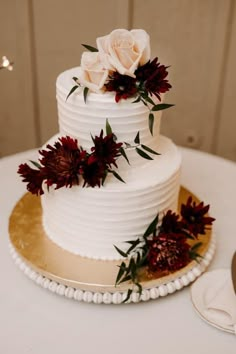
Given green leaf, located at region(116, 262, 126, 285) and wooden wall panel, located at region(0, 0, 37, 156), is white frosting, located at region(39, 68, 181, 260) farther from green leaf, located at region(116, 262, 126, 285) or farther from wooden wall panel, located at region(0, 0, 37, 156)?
wooden wall panel, located at region(0, 0, 37, 156)

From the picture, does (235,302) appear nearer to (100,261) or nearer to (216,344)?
→ (216,344)

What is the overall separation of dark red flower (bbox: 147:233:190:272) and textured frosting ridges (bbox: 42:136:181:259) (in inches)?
2.1

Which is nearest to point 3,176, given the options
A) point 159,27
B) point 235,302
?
point 235,302

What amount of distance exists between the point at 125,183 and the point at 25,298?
329mm

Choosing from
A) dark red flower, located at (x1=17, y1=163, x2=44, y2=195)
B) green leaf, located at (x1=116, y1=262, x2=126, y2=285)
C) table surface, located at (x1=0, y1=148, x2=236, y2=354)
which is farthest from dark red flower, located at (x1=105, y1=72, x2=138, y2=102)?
table surface, located at (x1=0, y1=148, x2=236, y2=354)

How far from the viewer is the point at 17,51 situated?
2242 millimetres

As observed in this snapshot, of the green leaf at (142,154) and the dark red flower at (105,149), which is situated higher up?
the dark red flower at (105,149)

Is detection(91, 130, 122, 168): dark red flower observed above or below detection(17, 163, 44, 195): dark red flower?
above

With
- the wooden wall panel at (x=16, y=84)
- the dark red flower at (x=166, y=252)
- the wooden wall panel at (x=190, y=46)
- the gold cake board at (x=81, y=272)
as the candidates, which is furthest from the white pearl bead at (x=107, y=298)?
the wooden wall panel at (x=16, y=84)

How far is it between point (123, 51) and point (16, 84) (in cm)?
147

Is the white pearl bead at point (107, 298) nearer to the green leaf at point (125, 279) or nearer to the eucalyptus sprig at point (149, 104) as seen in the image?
A: the green leaf at point (125, 279)

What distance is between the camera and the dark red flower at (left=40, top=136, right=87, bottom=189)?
98 centimetres

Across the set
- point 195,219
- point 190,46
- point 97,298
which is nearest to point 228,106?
point 190,46

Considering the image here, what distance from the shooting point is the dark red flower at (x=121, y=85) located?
3.20 feet
